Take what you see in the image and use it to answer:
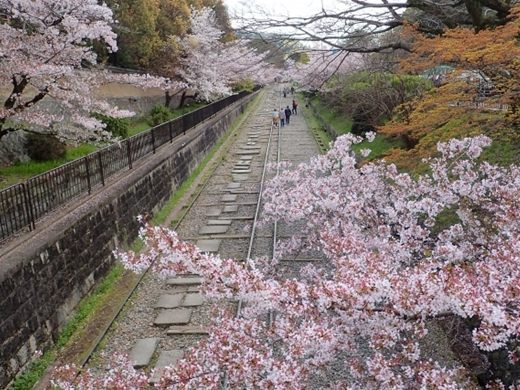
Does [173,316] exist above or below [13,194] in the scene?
below

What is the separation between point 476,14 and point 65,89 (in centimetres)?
1052

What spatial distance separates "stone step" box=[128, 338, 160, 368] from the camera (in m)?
6.43

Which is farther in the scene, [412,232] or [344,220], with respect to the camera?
[344,220]

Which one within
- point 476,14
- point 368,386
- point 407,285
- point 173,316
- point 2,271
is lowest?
point 173,316

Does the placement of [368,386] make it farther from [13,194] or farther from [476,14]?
[476,14]

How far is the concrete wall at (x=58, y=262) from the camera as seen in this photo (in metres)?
6.01

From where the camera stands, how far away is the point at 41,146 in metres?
13.4

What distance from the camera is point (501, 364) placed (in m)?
5.74

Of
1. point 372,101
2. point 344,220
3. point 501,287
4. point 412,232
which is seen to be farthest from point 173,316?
point 372,101

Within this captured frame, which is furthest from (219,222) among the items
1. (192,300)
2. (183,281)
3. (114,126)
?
(114,126)

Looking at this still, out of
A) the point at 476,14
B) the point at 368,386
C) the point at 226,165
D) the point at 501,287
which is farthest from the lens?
the point at 226,165

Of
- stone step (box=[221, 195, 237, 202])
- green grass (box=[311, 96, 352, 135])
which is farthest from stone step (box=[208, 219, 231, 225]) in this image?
green grass (box=[311, 96, 352, 135])

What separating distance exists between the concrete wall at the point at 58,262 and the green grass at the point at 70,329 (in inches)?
4.6

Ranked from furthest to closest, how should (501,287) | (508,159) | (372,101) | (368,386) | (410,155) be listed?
(372,101)
(410,155)
(508,159)
(368,386)
(501,287)
